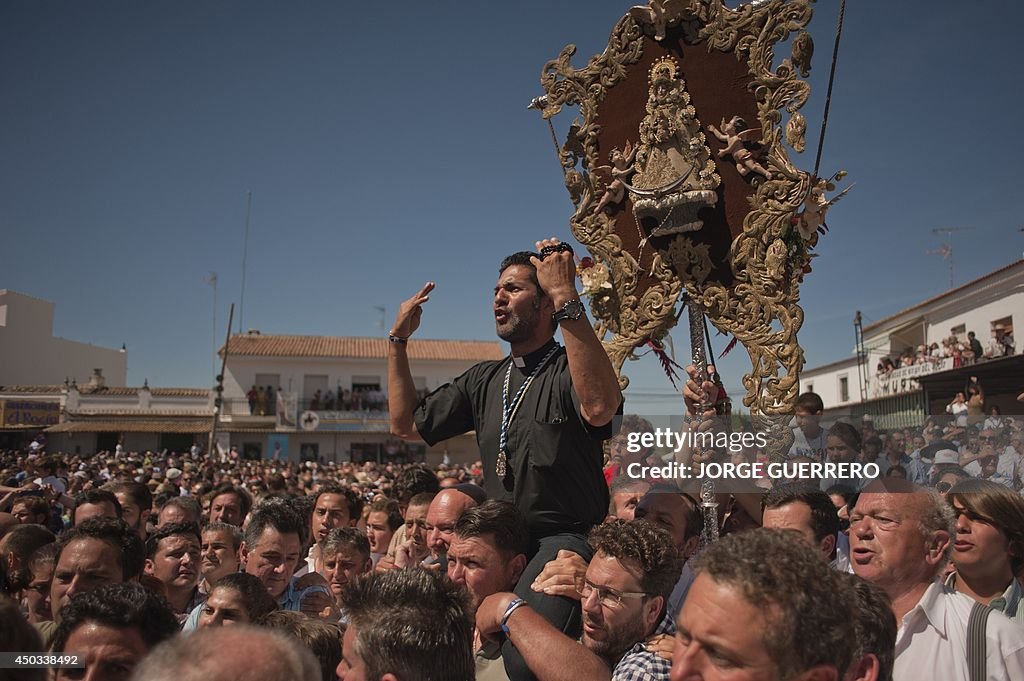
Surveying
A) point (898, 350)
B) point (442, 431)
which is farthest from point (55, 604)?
point (898, 350)

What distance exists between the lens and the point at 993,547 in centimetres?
320

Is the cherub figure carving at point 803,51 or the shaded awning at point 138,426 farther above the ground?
the cherub figure carving at point 803,51

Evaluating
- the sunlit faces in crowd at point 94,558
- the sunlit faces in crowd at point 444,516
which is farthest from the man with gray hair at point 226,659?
the sunlit faces in crowd at point 94,558

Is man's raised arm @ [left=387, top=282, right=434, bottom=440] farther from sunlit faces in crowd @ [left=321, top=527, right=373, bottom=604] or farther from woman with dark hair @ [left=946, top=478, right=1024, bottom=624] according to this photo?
woman with dark hair @ [left=946, top=478, right=1024, bottom=624]

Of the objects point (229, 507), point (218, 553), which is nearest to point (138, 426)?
point (229, 507)

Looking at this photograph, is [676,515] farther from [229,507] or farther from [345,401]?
[345,401]

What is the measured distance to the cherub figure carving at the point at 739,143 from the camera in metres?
4.81

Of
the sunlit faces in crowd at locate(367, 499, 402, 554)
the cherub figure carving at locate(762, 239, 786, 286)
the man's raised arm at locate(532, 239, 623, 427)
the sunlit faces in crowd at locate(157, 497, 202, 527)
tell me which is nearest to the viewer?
the man's raised arm at locate(532, 239, 623, 427)

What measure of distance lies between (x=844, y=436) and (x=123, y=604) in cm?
403

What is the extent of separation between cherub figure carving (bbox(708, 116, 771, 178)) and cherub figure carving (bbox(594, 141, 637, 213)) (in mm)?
605

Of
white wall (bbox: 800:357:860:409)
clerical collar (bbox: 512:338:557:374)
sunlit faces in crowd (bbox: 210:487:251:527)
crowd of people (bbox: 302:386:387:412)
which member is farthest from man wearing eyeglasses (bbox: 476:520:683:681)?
crowd of people (bbox: 302:386:387:412)

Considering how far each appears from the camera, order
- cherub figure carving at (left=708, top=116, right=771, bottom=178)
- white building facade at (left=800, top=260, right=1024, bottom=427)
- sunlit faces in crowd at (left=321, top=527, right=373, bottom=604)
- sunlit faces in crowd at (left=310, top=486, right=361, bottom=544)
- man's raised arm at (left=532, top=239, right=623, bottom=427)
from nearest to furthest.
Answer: man's raised arm at (left=532, top=239, right=623, bottom=427)
sunlit faces in crowd at (left=321, top=527, right=373, bottom=604)
cherub figure carving at (left=708, top=116, right=771, bottom=178)
sunlit faces in crowd at (left=310, top=486, right=361, bottom=544)
white building facade at (left=800, top=260, right=1024, bottom=427)

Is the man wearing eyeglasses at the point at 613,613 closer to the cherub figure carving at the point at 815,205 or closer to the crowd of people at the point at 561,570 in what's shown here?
the crowd of people at the point at 561,570

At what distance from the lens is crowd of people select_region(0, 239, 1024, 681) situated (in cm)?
163
